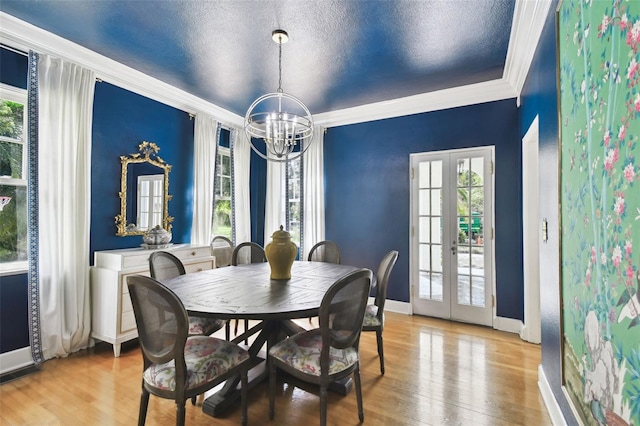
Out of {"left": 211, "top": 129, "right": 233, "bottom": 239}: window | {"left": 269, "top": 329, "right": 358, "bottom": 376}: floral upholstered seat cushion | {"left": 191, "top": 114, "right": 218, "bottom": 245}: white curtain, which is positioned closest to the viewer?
{"left": 269, "top": 329, "right": 358, "bottom": 376}: floral upholstered seat cushion

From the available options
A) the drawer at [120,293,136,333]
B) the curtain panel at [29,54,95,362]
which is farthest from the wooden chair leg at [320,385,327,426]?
the curtain panel at [29,54,95,362]

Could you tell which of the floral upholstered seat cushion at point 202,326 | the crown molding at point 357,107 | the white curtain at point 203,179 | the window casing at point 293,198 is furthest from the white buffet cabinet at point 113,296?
the window casing at point 293,198

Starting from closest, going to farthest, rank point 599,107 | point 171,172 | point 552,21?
point 599,107 → point 552,21 → point 171,172

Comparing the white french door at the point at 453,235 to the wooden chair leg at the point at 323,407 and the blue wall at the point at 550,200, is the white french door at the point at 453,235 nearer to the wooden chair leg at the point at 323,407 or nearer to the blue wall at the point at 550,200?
the blue wall at the point at 550,200

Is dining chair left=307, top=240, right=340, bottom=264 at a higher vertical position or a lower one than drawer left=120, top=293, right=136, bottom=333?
higher

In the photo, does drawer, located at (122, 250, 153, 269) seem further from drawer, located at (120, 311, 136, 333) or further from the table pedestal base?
the table pedestal base

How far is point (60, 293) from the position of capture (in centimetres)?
275

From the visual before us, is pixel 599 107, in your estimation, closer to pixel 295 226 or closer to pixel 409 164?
pixel 409 164

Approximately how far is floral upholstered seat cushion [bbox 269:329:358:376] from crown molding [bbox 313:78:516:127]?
10.6ft

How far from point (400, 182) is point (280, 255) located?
7.76 ft

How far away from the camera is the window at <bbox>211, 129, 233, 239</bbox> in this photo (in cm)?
462

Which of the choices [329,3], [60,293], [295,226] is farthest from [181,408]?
[295,226]

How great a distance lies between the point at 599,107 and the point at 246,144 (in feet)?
14.6

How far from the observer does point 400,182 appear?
4.23 m
